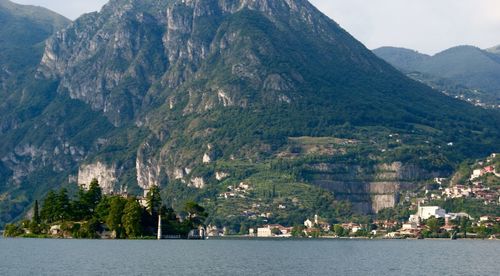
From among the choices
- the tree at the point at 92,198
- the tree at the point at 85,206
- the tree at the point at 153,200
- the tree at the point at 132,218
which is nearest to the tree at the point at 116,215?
the tree at the point at 132,218

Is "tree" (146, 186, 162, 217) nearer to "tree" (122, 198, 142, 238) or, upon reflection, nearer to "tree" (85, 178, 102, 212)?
"tree" (122, 198, 142, 238)

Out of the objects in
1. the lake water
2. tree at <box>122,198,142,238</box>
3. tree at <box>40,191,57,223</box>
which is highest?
tree at <box>40,191,57,223</box>

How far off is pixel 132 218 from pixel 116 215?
329 centimetres

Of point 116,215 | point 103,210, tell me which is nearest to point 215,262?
point 116,215

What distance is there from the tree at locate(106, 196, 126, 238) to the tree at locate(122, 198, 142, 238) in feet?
3.97

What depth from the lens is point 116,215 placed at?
176375 millimetres

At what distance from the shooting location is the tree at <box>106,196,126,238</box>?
17550cm

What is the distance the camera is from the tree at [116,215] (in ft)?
576

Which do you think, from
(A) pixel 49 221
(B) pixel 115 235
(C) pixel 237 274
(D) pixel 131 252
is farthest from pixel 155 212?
(C) pixel 237 274

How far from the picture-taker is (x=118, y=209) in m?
175

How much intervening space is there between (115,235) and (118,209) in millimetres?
8070

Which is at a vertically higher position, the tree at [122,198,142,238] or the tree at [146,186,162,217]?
the tree at [146,186,162,217]

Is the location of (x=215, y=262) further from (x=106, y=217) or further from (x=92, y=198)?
(x=92, y=198)

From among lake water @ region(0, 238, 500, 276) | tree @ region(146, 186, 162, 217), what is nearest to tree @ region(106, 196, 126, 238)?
tree @ region(146, 186, 162, 217)
